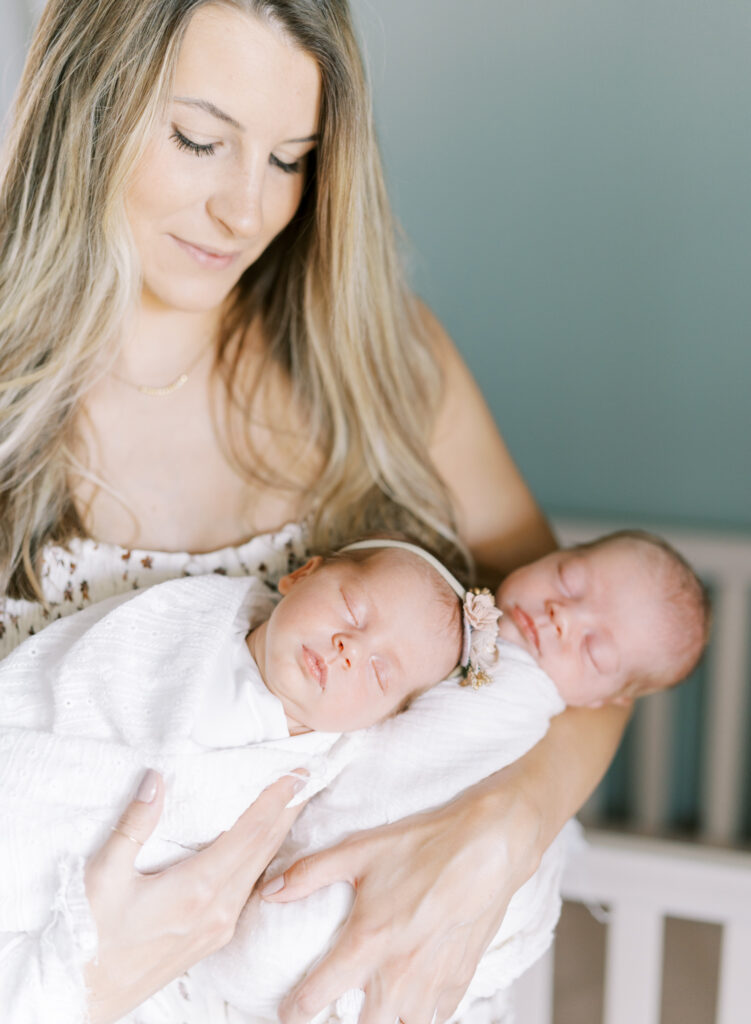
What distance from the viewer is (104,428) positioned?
1328 mm

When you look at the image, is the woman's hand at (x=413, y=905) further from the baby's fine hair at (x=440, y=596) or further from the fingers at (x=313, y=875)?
the baby's fine hair at (x=440, y=596)

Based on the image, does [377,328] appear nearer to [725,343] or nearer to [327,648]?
[327,648]

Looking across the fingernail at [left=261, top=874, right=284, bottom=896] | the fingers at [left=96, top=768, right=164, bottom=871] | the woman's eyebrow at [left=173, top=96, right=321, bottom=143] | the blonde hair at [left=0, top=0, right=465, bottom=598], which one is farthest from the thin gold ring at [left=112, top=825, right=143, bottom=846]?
the woman's eyebrow at [left=173, top=96, right=321, bottom=143]

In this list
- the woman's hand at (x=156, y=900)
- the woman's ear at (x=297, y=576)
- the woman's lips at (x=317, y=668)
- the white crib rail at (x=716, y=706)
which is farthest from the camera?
the white crib rail at (x=716, y=706)

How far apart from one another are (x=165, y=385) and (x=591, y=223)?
881 mm

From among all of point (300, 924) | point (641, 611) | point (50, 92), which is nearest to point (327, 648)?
point (300, 924)

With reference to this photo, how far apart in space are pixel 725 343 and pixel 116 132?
1.16 m

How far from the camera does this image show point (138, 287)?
4.02 ft

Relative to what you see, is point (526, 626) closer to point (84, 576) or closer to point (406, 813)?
point (406, 813)

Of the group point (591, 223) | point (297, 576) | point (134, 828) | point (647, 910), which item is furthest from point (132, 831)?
point (591, 223)

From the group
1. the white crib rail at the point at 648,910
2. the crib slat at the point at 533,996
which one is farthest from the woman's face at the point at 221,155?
the crib slat at the point at 533,996

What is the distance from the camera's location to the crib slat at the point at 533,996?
1.39 meters

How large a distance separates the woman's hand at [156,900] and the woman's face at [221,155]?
604mm

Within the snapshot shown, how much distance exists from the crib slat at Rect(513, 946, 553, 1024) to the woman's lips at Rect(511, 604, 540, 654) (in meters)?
0.48
